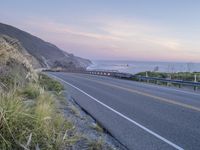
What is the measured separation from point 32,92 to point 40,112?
15.9 ft

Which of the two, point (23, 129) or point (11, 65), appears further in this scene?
point (11, 65)

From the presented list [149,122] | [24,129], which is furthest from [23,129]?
[149,122]

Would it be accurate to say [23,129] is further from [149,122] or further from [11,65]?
[11,65]

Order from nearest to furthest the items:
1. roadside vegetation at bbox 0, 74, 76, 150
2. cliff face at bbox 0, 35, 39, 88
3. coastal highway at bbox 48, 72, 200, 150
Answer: roadside vegetation at bbox 0, 74, 76, 150 < coastal highway at bbox 48, 72, 200, 150 < cliff face at bbox 0, 35, 39, 88

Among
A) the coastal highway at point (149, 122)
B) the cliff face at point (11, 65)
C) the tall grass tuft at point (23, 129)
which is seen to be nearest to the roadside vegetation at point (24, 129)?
the tall grass tuft at point (23, 129)

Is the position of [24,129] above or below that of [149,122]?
above

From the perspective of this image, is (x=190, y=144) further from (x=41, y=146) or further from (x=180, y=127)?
(x=41, y=146)

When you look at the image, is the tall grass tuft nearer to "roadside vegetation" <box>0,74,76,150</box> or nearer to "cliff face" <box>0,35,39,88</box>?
"roadside vegetation" <box>0,74,76,150</box>

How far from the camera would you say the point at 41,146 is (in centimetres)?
621

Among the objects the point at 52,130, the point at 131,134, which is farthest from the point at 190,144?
the point at 52,130

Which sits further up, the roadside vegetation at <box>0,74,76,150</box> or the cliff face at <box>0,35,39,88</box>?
the cliff face at <box>0,35,39,88</box>

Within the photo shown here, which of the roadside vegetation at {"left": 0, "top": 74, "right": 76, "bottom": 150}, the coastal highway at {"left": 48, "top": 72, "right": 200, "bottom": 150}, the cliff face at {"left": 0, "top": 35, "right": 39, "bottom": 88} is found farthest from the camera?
the cliff face at {"left": 0, "top": 35, "right": 39, "bottom": 88}

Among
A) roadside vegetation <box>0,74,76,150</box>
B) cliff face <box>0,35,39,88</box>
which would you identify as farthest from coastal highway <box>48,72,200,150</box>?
cliff face <box>0,35,39,88</box>

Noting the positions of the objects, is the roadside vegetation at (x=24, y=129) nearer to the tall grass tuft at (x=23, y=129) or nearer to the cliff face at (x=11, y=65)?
the tall grass tuft at (x=23, y=129)
